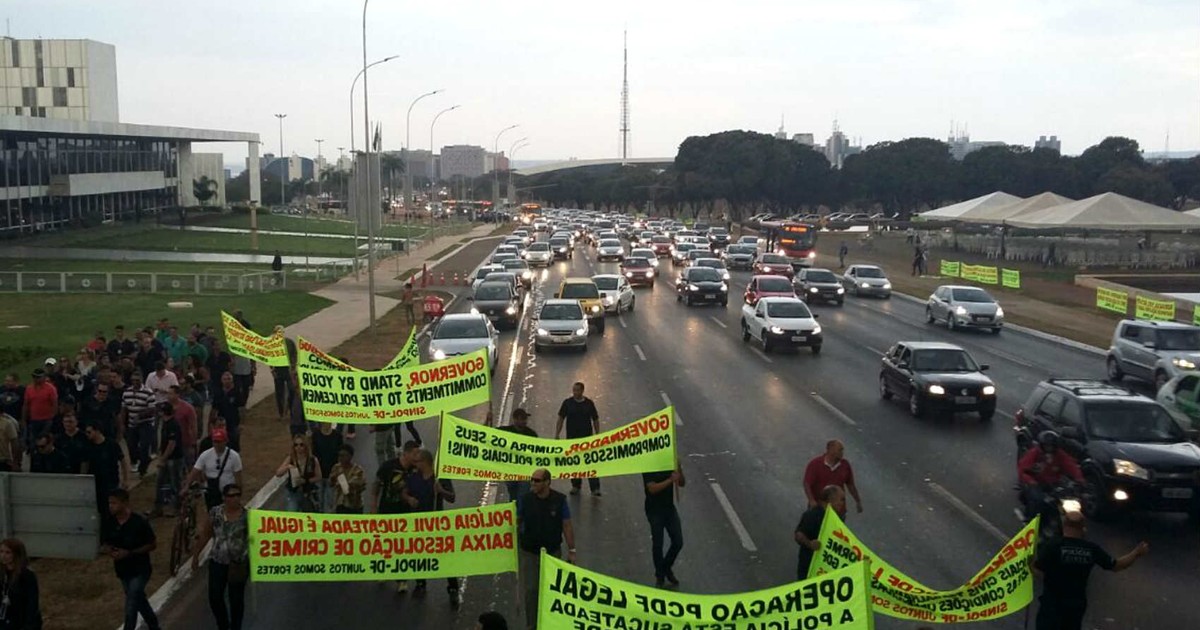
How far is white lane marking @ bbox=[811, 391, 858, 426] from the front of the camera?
22.2 meters

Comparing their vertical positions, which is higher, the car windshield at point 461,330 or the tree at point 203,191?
the tree at point 203,191

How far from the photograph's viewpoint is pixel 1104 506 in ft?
49.8

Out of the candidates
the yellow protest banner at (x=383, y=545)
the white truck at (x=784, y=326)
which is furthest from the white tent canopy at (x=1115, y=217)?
the yellow protest banner at (x=383, y=545)

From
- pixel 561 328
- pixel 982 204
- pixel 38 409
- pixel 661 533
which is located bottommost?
pixel 561 328

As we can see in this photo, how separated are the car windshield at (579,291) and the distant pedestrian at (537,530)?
2693cm

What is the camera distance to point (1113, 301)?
45.7 meters

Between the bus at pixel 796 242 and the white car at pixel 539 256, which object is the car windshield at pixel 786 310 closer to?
the white car at pixel 539 256

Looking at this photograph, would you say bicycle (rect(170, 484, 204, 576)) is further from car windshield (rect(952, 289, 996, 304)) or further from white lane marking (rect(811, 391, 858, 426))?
car windshield (rect(952, 289, 996, 304))

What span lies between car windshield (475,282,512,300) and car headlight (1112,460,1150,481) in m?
25.0

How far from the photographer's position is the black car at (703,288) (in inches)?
1783

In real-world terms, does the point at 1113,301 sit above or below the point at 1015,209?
below

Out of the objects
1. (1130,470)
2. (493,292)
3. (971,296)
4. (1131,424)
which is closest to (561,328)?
(493,292)

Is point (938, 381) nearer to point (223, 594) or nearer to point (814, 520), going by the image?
point (814, 520)

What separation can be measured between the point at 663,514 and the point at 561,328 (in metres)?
19.7
